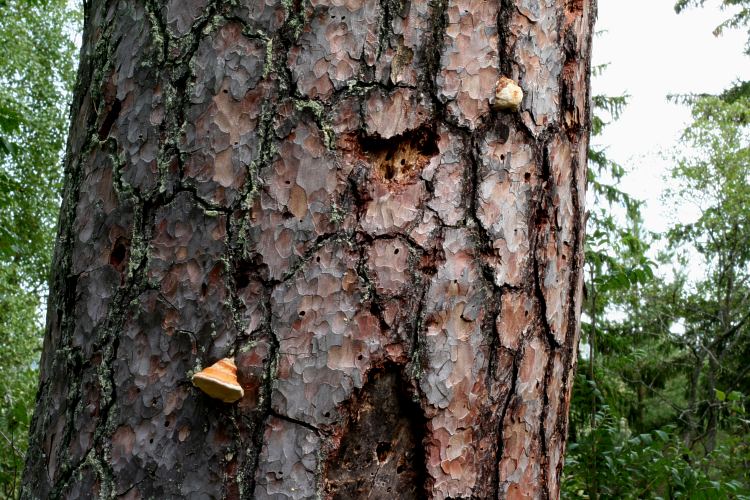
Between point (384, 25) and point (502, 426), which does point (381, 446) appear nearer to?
point (502, 426)

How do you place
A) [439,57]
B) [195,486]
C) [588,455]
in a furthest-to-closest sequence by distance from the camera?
1. [588,455]
2. [439,57]
3. [195,486]

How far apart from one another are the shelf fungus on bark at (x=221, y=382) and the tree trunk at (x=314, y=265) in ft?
0.07

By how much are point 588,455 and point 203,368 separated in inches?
111

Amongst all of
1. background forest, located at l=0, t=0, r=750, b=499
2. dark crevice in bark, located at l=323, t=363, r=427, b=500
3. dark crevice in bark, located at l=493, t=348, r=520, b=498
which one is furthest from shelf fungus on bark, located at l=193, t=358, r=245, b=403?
background forest, located at l=0, t=0, r=750, b=499

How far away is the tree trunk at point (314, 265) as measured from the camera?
97 centimetres

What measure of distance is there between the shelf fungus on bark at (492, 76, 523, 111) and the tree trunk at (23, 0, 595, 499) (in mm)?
15

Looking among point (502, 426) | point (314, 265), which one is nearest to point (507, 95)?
point (314, 265)

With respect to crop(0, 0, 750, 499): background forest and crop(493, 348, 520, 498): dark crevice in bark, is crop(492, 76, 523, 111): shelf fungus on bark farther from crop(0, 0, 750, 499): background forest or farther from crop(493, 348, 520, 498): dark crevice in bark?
crop(0, 0, 750, 499): background forest

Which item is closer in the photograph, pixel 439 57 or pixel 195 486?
pixel 195 486

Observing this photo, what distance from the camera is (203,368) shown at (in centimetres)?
97

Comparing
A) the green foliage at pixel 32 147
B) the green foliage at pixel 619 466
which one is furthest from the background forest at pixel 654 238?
the green foliage at pixel 619 466

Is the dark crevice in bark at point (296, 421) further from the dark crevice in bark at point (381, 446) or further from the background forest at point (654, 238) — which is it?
the background forest at point (654, 238)

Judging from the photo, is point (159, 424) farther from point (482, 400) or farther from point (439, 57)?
point (439, 57)

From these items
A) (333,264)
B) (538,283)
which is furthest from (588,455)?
(333,264)
